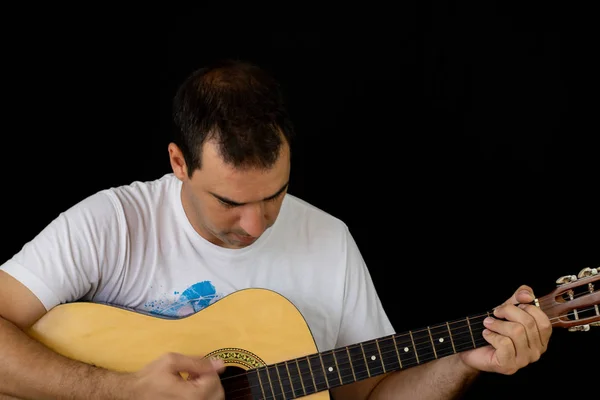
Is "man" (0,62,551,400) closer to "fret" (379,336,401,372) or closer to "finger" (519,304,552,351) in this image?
"finger" (519,304,552,351)

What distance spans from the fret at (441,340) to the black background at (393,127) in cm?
78

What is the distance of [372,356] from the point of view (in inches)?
75.2

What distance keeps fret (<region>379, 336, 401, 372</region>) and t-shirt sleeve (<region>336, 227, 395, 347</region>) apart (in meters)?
0.27

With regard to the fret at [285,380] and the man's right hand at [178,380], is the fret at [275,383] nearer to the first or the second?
the fret at [285,380]

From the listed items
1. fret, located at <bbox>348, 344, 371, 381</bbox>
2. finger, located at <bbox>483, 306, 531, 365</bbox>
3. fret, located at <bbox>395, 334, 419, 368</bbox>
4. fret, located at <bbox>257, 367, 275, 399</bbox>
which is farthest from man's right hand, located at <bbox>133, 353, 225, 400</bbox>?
finger, located at <bbox>483, 306, 531, 365</bbox>

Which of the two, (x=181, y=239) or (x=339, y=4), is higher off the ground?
(x=339, y=4)

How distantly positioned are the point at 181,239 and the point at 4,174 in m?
0.66

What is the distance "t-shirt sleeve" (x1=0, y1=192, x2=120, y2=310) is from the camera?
185 cm

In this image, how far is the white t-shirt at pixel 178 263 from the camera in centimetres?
191

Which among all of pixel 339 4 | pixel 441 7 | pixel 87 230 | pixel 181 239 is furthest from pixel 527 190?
pixel 87 230

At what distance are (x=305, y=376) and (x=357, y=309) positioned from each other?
0.36 m

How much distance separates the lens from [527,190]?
8.53 ft

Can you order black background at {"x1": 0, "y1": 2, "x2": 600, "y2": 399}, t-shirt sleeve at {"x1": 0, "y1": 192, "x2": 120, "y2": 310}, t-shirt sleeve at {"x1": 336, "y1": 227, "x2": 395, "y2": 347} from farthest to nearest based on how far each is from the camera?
1. black background at {"x1": 0, "y1": 2, "x2": 600, "y2": 399}
2. t-shirt sleeve at {"x1": 336, "y1": 227, "x2": 395, "y2": 347}
3. t-shirt sleeve at {"x1": 0, "y1": 192, "x2": 120, "y2": 310}

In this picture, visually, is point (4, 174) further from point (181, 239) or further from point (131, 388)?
point (131, 388)
